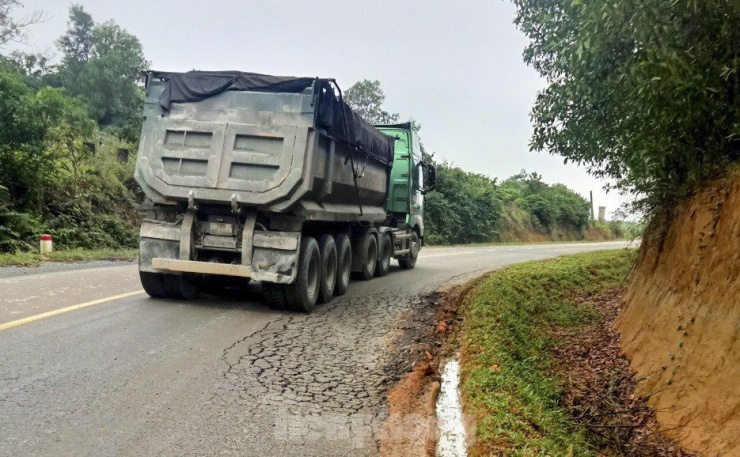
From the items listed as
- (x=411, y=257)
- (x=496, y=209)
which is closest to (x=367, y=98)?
(x=496, y=209)

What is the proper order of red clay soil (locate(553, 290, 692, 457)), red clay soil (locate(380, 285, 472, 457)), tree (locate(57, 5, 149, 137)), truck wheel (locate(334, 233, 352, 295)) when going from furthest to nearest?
tree (locate(57, 5, 149, 137)) → truck wheel (locate(334, 233, 352, 295)) → red clay soil (locate(553, 290, 692, 457)) → red clay soil (locate(380, 285, 472, 457))

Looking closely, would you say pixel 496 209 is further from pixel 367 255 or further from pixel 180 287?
pixel 180 287

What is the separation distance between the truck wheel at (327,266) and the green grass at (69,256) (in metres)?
6.29

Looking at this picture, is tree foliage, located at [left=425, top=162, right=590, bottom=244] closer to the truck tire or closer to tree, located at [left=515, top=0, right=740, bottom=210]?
the truck tire

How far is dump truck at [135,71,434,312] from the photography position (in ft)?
25.3

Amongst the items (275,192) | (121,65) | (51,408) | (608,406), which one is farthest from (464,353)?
(121,65)

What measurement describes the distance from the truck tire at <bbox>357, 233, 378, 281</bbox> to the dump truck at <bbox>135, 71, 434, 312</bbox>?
2957 millimetres

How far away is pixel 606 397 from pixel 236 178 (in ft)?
16.1

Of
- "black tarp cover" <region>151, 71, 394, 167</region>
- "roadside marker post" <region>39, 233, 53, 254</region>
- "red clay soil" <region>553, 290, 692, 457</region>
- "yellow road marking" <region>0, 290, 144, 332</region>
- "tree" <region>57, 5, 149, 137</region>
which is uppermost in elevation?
"tree" <region>57, 5, 149, 137</region>

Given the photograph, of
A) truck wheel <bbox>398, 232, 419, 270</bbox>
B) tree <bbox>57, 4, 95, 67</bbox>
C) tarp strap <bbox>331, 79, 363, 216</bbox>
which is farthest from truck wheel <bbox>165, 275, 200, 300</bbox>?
tree <bbox>57, 4, 95, 67</bbox>

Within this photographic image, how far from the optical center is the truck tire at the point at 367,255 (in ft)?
38.1

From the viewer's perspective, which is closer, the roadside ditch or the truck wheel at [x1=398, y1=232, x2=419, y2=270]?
the roadside ditch

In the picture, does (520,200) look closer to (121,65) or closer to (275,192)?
(121,65)

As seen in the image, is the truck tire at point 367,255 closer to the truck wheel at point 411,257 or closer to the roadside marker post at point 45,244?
the truck wheel at point 411,257
